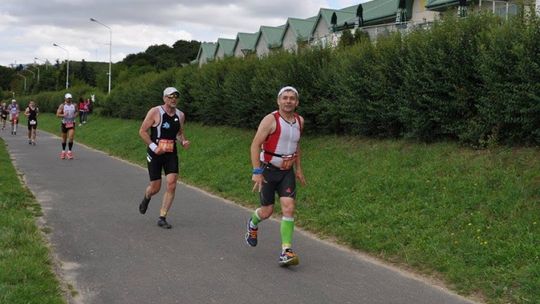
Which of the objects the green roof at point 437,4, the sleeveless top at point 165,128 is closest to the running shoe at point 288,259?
the sleeveless top at point 165,128

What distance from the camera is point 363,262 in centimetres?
645

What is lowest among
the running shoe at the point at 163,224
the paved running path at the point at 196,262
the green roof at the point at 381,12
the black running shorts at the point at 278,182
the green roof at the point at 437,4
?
the paved running path at the point at 196,262

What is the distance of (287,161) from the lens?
6355mm

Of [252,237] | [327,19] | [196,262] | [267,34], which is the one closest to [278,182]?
[252,237]

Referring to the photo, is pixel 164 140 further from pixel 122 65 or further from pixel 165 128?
pixel 122 65

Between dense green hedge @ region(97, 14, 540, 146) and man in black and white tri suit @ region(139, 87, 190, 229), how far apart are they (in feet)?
14.8

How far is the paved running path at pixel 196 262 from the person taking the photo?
524cm

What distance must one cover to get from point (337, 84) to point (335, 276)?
299 inches

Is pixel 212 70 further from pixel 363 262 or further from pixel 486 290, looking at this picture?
pixel 486 290

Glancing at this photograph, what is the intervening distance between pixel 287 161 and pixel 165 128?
2.44 metres

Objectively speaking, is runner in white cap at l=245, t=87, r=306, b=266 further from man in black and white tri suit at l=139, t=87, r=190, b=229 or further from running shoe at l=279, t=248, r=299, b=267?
man in black and white tri suit at l=139, t=87, r=190, b=229

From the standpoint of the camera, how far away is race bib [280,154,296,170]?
20.8 feet

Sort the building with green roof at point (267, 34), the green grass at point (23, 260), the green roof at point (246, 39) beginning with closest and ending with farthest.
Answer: the green grass at point (23, 260), the building with green roof at point (267, 34), the green roof at point (246, 39)

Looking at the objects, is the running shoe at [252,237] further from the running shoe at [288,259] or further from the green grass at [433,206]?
the green grass at [433,206]
